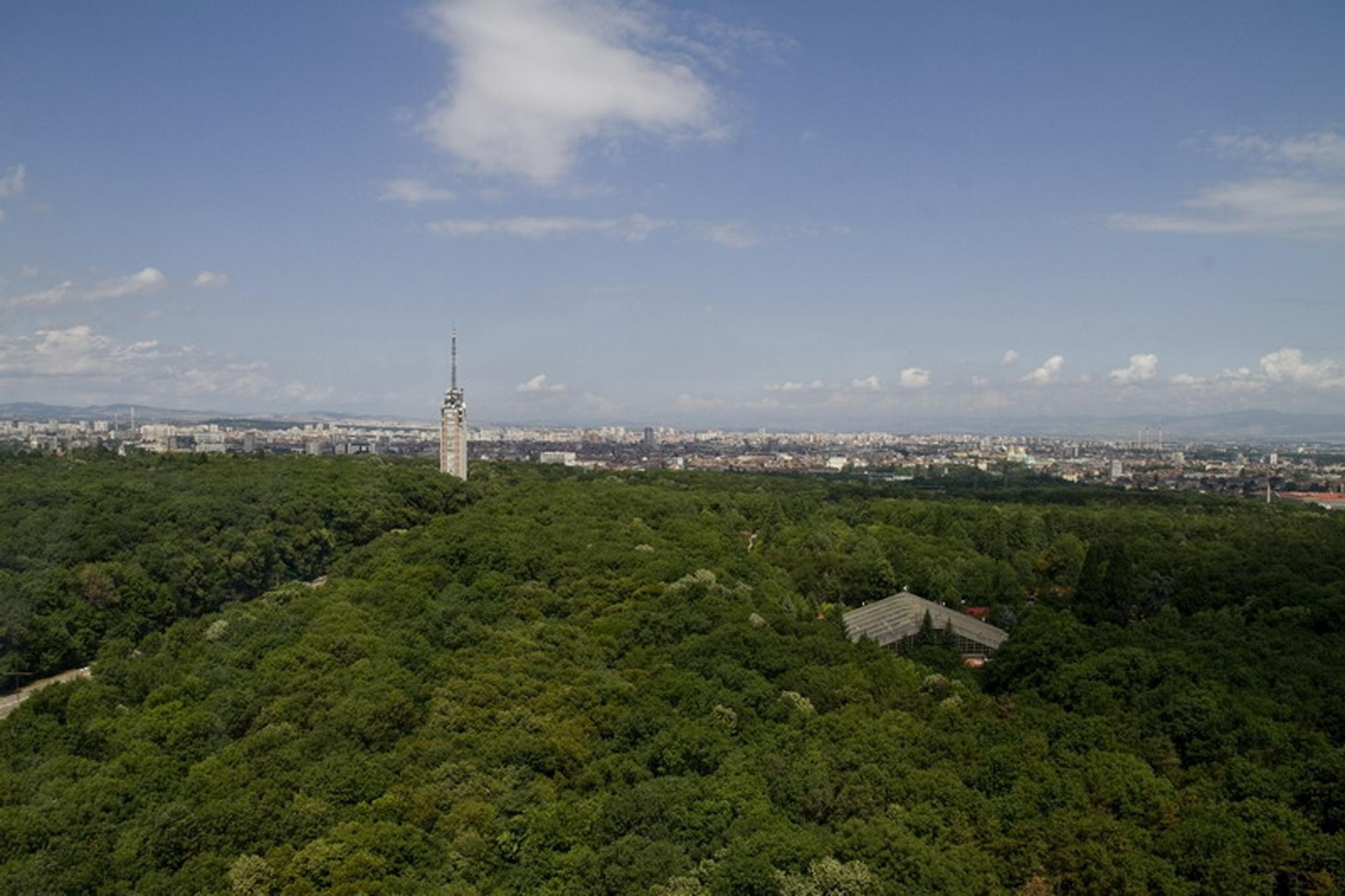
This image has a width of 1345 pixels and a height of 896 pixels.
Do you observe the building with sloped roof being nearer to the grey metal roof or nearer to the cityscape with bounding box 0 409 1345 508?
the grey metal roof

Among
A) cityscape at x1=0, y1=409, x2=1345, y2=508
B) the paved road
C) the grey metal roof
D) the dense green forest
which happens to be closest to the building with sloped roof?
the grey metal roof

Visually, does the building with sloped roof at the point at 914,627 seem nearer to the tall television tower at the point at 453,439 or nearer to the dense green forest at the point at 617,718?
the dense green forest at the point at 617,718

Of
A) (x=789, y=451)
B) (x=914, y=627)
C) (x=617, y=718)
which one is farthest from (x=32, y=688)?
(x=789, y=451)

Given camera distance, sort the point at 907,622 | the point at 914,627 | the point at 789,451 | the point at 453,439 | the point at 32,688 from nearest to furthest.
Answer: the point at 32,688 < the point at 914,627 < the point at 907,622 < the point at 453,439 < the point at 789,451

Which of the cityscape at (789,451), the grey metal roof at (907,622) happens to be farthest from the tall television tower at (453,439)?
the grey metal roof at (907,622)

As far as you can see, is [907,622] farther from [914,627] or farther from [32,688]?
[32,688]

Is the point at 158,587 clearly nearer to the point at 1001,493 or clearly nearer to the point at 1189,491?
the point at 1001,493

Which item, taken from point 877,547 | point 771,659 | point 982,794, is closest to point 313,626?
point 771,659
